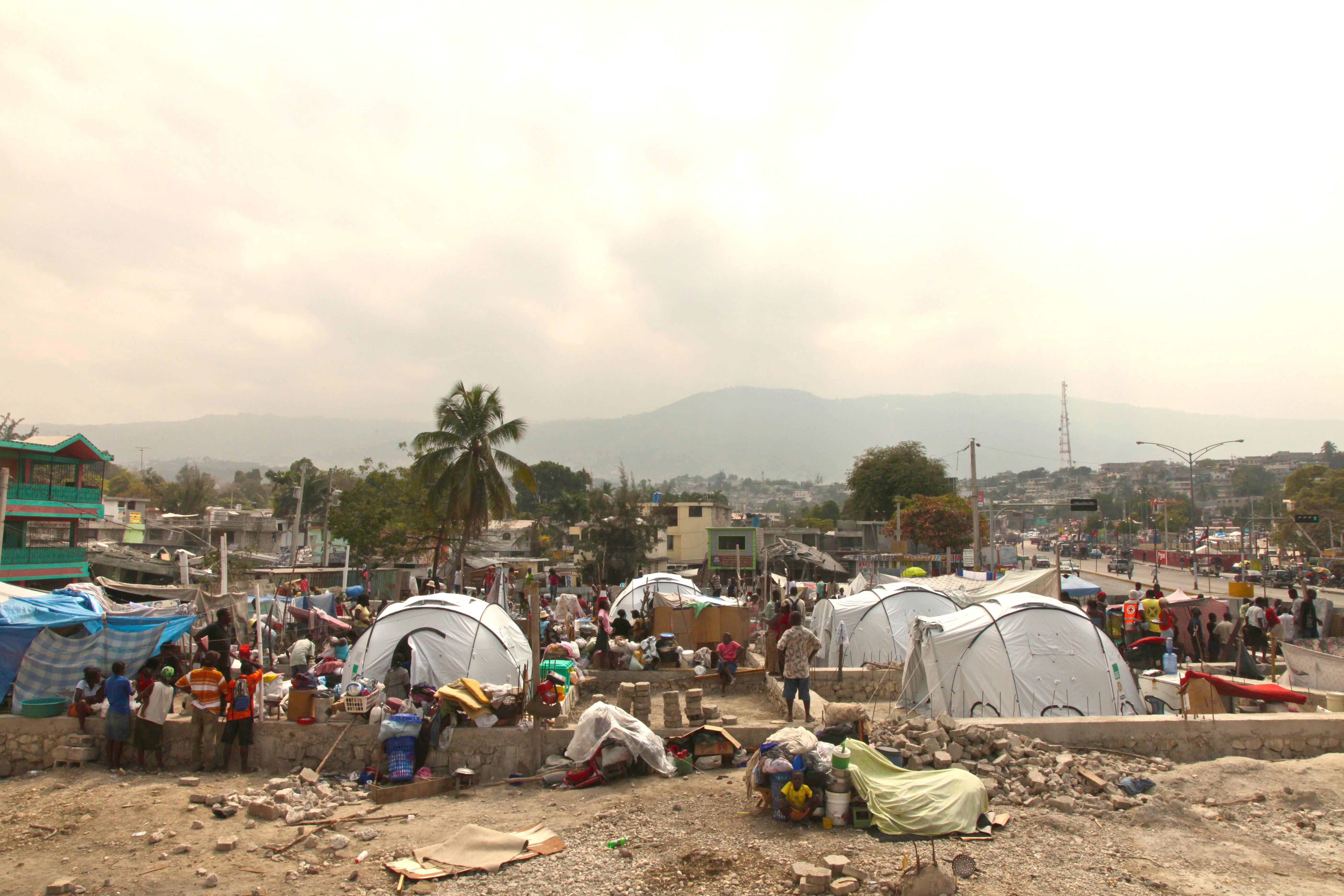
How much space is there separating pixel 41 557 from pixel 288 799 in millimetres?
23506

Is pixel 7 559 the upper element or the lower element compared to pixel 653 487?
lower

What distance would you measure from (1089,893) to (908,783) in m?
1.76

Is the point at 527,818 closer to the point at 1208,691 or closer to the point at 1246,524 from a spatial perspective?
the point at 1208,691

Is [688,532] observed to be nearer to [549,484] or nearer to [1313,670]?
[1313,670]

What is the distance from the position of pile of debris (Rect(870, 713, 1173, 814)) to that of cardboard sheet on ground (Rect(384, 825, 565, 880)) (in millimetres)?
3680

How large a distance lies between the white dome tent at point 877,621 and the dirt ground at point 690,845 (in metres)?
7.50

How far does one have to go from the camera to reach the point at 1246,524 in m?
77.2

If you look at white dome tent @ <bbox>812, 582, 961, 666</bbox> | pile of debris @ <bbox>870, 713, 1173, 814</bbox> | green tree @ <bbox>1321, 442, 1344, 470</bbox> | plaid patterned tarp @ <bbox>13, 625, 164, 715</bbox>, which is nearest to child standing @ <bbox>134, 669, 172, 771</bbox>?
plaid patterned tarp @ <bbox>13, 625, 164, 715</bbox>

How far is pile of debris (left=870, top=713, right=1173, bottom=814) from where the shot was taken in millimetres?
8164

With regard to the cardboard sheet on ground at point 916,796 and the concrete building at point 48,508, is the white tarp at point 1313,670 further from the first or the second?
the concrete building at point 48,508

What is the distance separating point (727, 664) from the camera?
49.9 ft

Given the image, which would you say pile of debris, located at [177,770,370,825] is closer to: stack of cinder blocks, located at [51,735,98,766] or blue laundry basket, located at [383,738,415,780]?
blue laundry basket, located at [383,738,415,780]

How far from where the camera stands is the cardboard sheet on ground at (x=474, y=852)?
711cm

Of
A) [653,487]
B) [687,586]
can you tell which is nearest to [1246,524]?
[653,487]
